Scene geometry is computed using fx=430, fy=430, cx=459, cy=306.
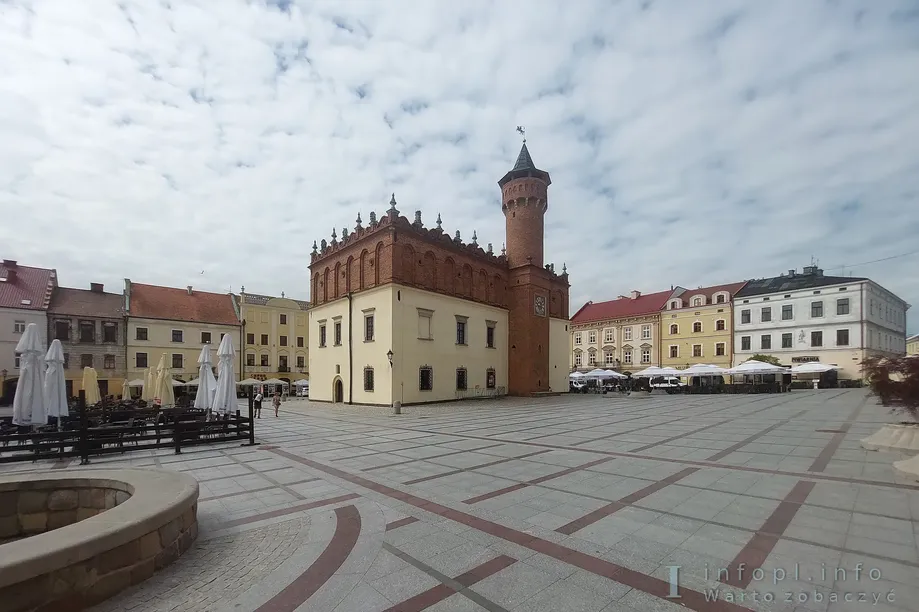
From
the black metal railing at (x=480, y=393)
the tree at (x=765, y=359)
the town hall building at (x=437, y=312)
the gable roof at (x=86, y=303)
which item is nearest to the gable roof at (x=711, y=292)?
the tree at (x=765, y=359)

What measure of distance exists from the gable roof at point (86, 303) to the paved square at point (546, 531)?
3815cm

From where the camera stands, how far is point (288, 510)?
21.0ft

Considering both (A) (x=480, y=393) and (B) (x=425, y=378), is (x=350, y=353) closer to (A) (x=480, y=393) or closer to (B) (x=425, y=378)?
(B) (x=425, y=378)

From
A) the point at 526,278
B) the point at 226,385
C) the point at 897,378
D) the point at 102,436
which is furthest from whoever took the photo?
the point at 526,278

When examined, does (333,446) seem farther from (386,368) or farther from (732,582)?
(386,368)

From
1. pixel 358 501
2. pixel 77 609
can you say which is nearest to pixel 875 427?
pixel 358 501

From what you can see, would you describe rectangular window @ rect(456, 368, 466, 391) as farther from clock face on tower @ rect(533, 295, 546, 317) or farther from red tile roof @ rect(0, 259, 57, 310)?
red tile roof @ rect(0, 259, 57, 310)

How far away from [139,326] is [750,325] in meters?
65.8

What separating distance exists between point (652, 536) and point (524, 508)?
1.77 meters

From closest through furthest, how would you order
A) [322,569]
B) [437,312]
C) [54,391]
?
[322,569] → [54,391] → [437,312]

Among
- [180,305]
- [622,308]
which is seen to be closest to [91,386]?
[180,305]

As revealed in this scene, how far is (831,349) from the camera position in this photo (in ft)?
149

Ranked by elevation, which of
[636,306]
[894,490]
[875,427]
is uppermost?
[636,306]

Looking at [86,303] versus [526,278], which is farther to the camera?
[86,303]
